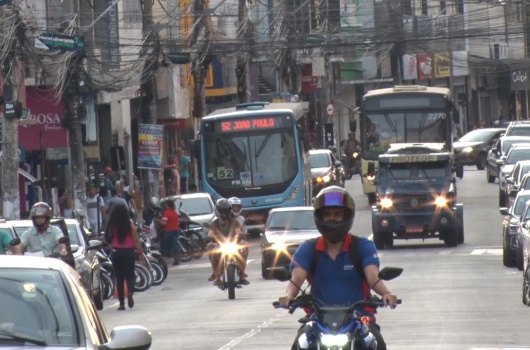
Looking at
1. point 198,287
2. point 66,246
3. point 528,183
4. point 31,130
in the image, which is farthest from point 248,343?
point 31,130

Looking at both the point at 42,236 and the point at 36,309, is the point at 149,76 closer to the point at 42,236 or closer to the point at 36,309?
the point at 42,236

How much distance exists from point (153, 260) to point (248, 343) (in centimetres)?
1229

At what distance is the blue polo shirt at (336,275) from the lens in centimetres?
849

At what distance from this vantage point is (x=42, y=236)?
18953 millimetres

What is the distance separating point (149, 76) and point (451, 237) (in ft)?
37.6

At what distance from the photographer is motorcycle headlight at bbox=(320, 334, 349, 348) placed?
7.68m

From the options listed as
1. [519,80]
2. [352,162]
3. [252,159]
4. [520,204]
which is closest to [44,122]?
[252,159]

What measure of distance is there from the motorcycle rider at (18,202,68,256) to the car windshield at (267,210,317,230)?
10850 mm

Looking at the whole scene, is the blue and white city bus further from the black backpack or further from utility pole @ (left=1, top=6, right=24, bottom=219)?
the black backpack

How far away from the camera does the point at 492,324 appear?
56.0ft

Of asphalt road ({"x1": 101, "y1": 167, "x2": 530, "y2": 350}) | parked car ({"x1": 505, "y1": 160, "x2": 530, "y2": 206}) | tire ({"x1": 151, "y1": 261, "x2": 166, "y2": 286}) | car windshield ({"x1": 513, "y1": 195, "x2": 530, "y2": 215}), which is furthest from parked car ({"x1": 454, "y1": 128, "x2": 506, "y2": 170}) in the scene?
tire ({"x1": 151, "y1": 261, "x2": 166, "y2": 286})

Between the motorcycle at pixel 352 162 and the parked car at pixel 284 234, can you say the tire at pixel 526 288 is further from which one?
the motorcycle at pixel 352 162

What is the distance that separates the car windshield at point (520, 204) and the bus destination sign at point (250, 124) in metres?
11.3

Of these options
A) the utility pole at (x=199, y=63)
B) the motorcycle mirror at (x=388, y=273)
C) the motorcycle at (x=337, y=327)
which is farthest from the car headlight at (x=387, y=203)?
the motorcycle at (x=337, y=327)
